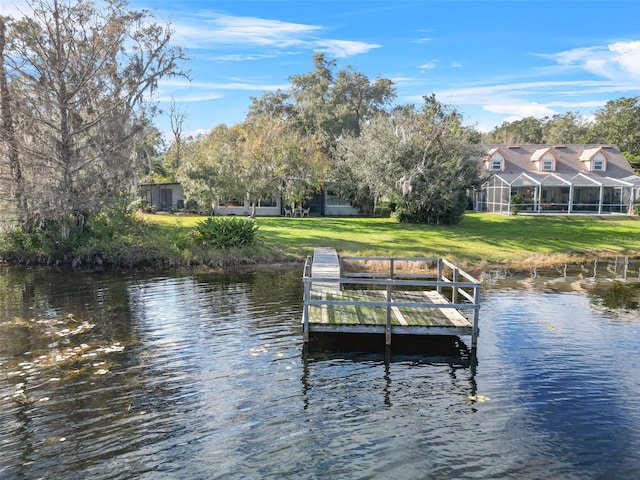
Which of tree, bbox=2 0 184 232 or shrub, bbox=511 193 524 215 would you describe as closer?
tree, bbox=2 0 184 232

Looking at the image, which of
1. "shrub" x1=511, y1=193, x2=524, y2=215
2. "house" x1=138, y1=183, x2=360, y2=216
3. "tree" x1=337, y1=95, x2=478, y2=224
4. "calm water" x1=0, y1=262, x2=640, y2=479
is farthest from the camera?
"shrub" x1=511, y1=193, x2=524, y2=215

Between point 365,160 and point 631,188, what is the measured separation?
25.4 m

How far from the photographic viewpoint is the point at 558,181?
42.0 m

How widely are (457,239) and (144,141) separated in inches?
931

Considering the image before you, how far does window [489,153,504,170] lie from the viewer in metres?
46.4

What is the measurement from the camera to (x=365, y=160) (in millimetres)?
32562

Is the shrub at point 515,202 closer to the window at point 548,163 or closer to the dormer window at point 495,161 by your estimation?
the dormer window at point 495,161

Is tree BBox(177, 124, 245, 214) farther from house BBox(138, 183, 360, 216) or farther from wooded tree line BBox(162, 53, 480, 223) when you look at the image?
house BBox(138, 183, 360, 216)

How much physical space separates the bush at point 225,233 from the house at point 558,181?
22.8m

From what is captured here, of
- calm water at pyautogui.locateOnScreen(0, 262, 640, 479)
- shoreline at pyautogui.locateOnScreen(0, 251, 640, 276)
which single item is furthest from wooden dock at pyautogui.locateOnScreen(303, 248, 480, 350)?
shoreline at pyautogui.locateOnScreen(0, 251, 640, 276)

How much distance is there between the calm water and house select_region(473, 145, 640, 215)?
2952 centimetres

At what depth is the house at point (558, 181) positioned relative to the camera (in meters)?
41.5

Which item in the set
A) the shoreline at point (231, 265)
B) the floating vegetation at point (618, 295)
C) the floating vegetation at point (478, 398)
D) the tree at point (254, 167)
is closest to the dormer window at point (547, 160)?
the tree at point (254, 167)

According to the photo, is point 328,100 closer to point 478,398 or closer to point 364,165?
point 364,165
